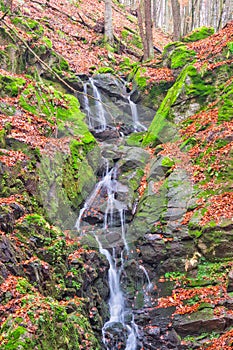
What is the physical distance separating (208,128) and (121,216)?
12.6ft

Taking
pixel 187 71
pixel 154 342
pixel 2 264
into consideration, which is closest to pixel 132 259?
pixel 154 342

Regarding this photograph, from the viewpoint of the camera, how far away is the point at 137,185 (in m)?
11.0

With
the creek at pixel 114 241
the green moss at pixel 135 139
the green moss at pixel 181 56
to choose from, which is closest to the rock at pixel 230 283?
the creek at pixel 114 241

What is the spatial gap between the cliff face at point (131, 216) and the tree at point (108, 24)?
6.90 metres

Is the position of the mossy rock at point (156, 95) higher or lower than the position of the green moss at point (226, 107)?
higher

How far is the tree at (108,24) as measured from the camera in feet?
62.3

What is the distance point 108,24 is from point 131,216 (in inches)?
543

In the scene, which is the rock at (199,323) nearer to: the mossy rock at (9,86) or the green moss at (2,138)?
the green moss at (2,138)

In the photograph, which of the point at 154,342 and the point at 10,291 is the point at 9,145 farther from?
the point at 154,342

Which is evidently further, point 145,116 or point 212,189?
point 145,116

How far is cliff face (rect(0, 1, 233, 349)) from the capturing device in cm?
604

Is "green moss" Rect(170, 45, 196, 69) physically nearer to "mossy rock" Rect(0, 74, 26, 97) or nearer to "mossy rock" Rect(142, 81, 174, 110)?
"mossy rock" Rect(142, 81, 174, 110)

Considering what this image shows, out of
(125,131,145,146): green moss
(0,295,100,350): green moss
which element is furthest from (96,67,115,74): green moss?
(0,295,100,350): green moss

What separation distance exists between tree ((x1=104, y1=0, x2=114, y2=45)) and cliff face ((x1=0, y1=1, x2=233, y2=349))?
22.7ft
